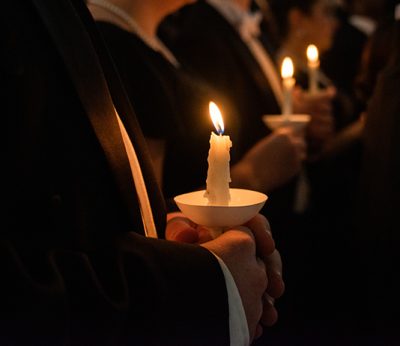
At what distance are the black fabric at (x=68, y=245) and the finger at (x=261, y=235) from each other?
107mm

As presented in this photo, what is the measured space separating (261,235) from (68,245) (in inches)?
10.0

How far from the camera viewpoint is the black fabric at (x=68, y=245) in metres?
0.57

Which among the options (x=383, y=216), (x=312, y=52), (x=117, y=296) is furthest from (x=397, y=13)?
(x=117, y=296)

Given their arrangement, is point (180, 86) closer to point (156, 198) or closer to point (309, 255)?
point (156, 198)

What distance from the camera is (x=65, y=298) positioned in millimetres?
572

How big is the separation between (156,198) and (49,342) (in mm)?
274

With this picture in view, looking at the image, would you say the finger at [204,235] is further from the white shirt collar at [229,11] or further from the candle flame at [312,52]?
the white shirt collar at [229,11]

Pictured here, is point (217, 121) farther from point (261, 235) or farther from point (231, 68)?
point (231, 68)

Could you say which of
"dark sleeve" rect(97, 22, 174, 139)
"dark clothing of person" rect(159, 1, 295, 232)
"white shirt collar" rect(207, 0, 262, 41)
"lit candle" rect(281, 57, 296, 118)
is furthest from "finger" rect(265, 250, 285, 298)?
"white shirt collar" rect(207, 0, 262, 41)

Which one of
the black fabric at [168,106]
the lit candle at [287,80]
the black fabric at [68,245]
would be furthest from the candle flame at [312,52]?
the black fabric at [68,245]

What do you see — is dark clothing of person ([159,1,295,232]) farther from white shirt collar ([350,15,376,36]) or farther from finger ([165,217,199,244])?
white shirt collar ([350,15,376,36])

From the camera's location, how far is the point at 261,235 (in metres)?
0.72

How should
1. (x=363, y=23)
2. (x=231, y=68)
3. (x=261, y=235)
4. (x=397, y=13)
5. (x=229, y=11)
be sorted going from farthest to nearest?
1. (x=363, y=23)
2. (x=229, y=11)
3. (x=231, y=68)
4. (x=397, y=13)
5. (x=261, y=235)

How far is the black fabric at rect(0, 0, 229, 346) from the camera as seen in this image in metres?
0.57
